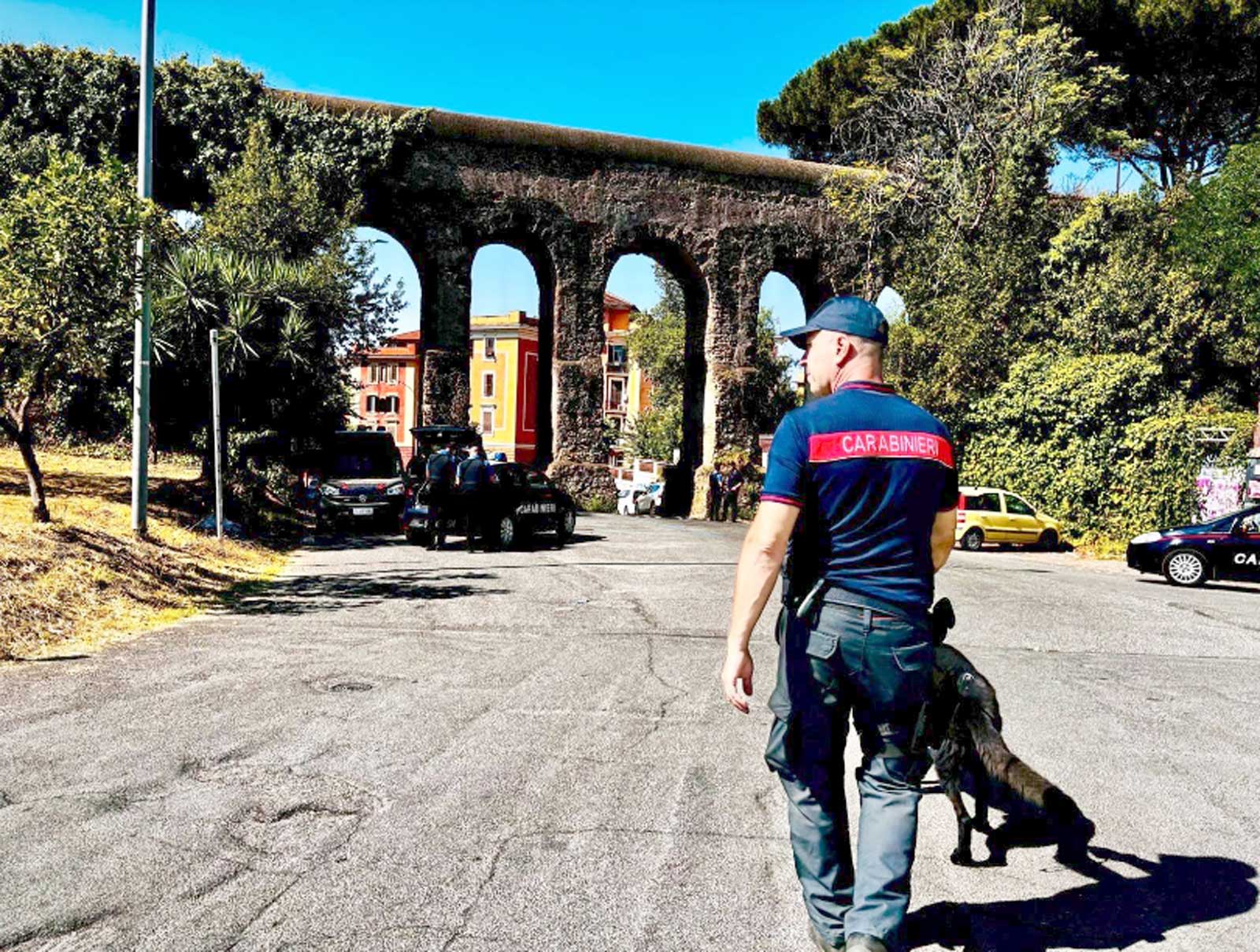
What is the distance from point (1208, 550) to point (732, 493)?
50.0ft

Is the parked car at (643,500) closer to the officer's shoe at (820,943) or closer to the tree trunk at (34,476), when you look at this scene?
the tree trunk at (34,476)

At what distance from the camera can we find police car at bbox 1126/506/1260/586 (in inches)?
739

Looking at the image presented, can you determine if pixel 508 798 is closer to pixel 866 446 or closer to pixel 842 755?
pixel 842 755

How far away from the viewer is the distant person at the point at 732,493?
107 feet

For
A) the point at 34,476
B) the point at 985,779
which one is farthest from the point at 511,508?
the point at 985,779

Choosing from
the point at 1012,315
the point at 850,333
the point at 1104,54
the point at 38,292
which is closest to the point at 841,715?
→ the point at 850,333

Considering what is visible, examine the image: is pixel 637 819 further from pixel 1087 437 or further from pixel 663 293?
pixel 663 293

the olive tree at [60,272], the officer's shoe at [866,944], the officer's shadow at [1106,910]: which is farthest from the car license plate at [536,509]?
the officer's shoe at [866,944]

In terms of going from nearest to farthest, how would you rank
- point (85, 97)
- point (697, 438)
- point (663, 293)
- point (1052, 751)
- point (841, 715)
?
point (841, 715)
point (1052, 751)
point (85, 97)
point (697, 438)
point (663, 293)

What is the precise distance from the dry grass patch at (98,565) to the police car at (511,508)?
9.67 ft

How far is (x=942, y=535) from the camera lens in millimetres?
3824

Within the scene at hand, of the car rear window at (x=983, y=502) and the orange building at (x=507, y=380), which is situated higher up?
the orange building at (x=507, y=380)

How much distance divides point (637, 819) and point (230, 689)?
3591 millimetres

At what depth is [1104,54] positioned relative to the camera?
39.8m
